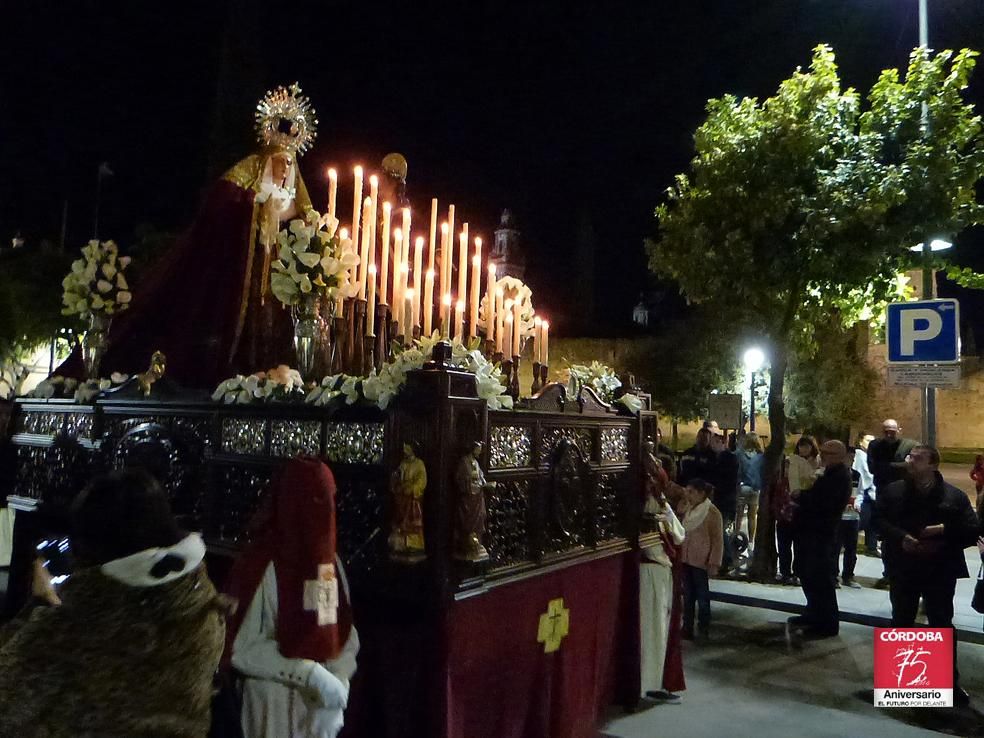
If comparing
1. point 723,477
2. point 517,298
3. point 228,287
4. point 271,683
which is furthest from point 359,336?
point 723,477

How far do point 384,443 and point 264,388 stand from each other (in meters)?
0.87

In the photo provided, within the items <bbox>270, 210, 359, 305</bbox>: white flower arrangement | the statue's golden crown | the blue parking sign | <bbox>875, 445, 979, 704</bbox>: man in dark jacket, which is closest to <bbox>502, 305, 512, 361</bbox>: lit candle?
<bbox>270, 210, 359, 305</bbox>: white flower arrangement

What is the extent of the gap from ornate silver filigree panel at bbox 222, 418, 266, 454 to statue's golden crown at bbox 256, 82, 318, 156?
2.33 meters

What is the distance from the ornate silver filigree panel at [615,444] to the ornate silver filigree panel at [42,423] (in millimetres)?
3971

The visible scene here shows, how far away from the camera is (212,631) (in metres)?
2.04

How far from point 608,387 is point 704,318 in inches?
758

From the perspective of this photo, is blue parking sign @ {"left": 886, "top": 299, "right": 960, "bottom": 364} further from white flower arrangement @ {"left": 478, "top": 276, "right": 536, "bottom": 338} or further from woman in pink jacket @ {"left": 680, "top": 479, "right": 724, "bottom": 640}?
white flower arrangement @ {"left": 478, "top": 276, "right": 536, "bottom": 338}

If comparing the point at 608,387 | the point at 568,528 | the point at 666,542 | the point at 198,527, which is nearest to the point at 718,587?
the point at 666,542

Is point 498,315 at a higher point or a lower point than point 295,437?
higher

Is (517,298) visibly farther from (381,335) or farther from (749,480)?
(749,480)

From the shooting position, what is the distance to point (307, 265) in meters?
4.23

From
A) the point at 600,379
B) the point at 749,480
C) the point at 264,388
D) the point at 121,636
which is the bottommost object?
the point at 749,480

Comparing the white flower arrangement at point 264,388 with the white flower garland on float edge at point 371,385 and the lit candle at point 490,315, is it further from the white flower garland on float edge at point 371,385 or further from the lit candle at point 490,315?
the lit candle at point 490,315

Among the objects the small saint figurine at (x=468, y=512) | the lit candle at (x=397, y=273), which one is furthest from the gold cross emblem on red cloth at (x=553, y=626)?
the lit candle at (x=397, y=273)
